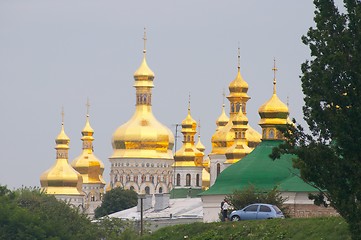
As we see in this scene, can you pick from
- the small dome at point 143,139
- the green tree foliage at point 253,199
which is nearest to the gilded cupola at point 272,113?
the green tree foliage at point 253,199

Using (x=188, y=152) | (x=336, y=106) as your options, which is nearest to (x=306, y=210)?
(x=336, y=106)

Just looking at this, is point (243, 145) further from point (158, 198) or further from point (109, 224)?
point (109, 224)

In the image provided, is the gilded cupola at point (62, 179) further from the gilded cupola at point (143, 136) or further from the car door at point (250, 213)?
the car door at point (250, 213)

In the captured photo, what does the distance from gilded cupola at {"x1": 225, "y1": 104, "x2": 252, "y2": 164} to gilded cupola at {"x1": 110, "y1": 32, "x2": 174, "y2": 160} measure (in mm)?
32627

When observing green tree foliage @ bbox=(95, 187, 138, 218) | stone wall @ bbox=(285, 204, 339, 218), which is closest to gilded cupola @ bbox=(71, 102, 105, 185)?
green tree foliage @ bbox=(95, 187, 138, 218)

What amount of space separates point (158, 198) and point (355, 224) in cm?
6167

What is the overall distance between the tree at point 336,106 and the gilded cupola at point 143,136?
100522 mm

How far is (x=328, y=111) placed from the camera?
152 ft

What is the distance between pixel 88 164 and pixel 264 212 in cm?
9024

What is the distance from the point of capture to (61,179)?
455 feet

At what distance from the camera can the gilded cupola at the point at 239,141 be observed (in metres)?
109

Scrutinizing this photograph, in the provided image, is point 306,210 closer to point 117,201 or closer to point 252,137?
point 252,137

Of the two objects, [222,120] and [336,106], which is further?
[222,120]

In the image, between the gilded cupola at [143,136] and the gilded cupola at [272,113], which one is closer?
the gilded cupola at [272,113]
